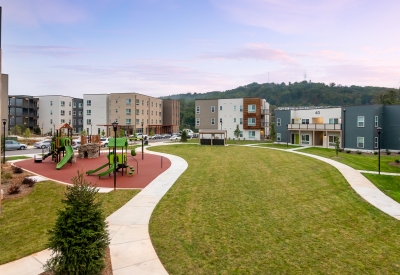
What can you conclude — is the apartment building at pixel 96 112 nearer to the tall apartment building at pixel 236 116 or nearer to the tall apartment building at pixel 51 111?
the tall apartment building at pixel 51 111

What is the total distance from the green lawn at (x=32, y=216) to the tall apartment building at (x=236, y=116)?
154 feet

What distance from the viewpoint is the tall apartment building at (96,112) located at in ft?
250

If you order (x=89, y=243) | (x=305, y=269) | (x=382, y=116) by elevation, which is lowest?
(x=305, y=269)

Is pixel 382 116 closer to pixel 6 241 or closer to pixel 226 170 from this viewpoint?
pixel 226 170

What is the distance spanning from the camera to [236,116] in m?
63.4

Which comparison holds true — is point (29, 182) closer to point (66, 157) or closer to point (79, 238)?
point (66, 157)

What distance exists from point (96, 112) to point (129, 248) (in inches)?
2918

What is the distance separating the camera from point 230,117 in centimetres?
6369

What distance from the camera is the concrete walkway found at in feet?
24.4

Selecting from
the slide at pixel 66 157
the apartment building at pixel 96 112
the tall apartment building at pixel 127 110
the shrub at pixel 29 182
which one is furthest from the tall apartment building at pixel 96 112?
the shrub at pixel 29 182

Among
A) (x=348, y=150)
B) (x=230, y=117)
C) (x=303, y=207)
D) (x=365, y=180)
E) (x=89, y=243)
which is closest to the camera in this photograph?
(x=89, y=243)

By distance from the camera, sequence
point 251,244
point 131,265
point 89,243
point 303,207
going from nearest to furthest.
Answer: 1. point 89,243
2. point 131,265
3. point 251,244
4. point 303,207

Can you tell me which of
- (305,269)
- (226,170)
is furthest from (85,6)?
(305,269)

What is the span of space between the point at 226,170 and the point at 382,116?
98.6ft
